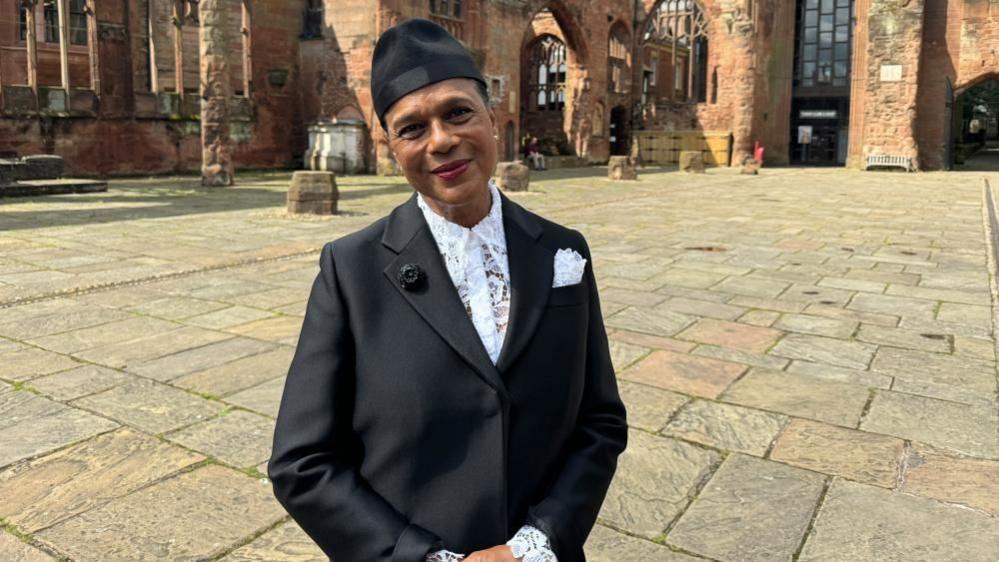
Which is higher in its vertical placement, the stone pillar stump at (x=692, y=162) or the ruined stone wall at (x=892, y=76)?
the ruined stone wall at (x=892, y=76)

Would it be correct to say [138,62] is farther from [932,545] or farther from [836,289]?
[932,545]

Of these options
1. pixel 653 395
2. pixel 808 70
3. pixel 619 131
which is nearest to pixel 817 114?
pixel 808 70

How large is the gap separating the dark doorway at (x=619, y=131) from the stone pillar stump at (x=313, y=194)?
70.5 ft

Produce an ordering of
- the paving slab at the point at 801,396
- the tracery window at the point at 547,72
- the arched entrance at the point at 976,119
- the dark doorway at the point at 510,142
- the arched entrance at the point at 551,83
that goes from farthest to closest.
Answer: the tracery window at the point at 547,72 → the arched entrance at the point at 551,83 → the arched entrance at the point at 976,119 → the dark doorway at the point at 510,142 → the paving slab at the point at 801,396

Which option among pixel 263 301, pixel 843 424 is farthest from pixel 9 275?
pixel 843 424

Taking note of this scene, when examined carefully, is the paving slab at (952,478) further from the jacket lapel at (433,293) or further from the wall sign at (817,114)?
the wall sign at (817,114)

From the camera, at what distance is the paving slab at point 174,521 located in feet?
7.70

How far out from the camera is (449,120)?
1.29 meters

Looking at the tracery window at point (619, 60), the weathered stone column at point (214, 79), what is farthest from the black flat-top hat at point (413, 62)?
the tracery window at point (619, 60)

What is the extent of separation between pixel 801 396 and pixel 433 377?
10.0ft

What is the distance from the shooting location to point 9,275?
6.56 metres

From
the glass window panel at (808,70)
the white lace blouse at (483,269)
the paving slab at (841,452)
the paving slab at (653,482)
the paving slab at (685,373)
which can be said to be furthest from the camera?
the glass window panel at (808,70)

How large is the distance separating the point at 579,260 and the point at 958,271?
283 inches

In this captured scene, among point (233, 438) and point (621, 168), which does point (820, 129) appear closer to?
point (621, 168)
